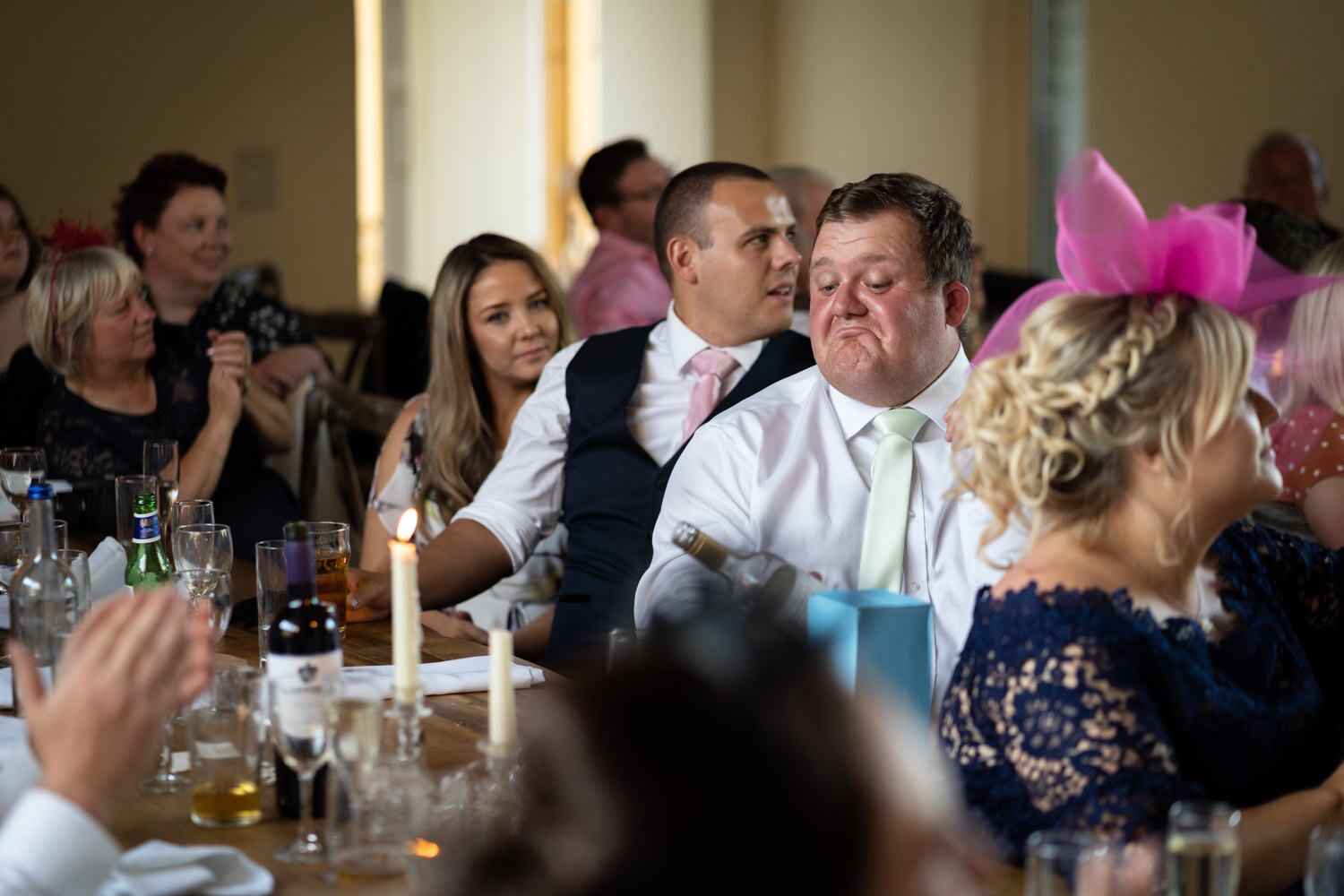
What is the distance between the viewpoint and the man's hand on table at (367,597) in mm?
2113

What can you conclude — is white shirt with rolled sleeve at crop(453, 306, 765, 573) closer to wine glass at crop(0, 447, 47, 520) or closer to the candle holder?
wine glass at crop(0, 447, 47, 520)

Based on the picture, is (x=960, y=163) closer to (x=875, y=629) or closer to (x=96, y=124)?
(x=96, y=124)

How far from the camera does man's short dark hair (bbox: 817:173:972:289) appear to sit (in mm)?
2121

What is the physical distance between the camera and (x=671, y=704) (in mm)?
609

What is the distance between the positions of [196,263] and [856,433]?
2.66 metres

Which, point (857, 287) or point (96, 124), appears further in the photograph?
point (96, 124)

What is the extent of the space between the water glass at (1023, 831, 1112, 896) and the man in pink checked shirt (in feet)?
13.0

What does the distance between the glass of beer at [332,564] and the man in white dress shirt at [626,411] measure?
2.05 feet

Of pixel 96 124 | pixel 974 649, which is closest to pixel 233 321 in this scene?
pixel 96 124

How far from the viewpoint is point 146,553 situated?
1957 mm

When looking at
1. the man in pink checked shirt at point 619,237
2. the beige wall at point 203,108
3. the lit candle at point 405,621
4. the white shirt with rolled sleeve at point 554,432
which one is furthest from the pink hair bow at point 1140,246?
the beige wall at point 203,108

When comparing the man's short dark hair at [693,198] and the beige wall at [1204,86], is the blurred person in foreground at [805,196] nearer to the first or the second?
the man's short dark hair at [693,198]

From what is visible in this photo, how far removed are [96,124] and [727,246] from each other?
4265 mm

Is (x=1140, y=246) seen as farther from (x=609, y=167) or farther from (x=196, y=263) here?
(x=609, y=167)
